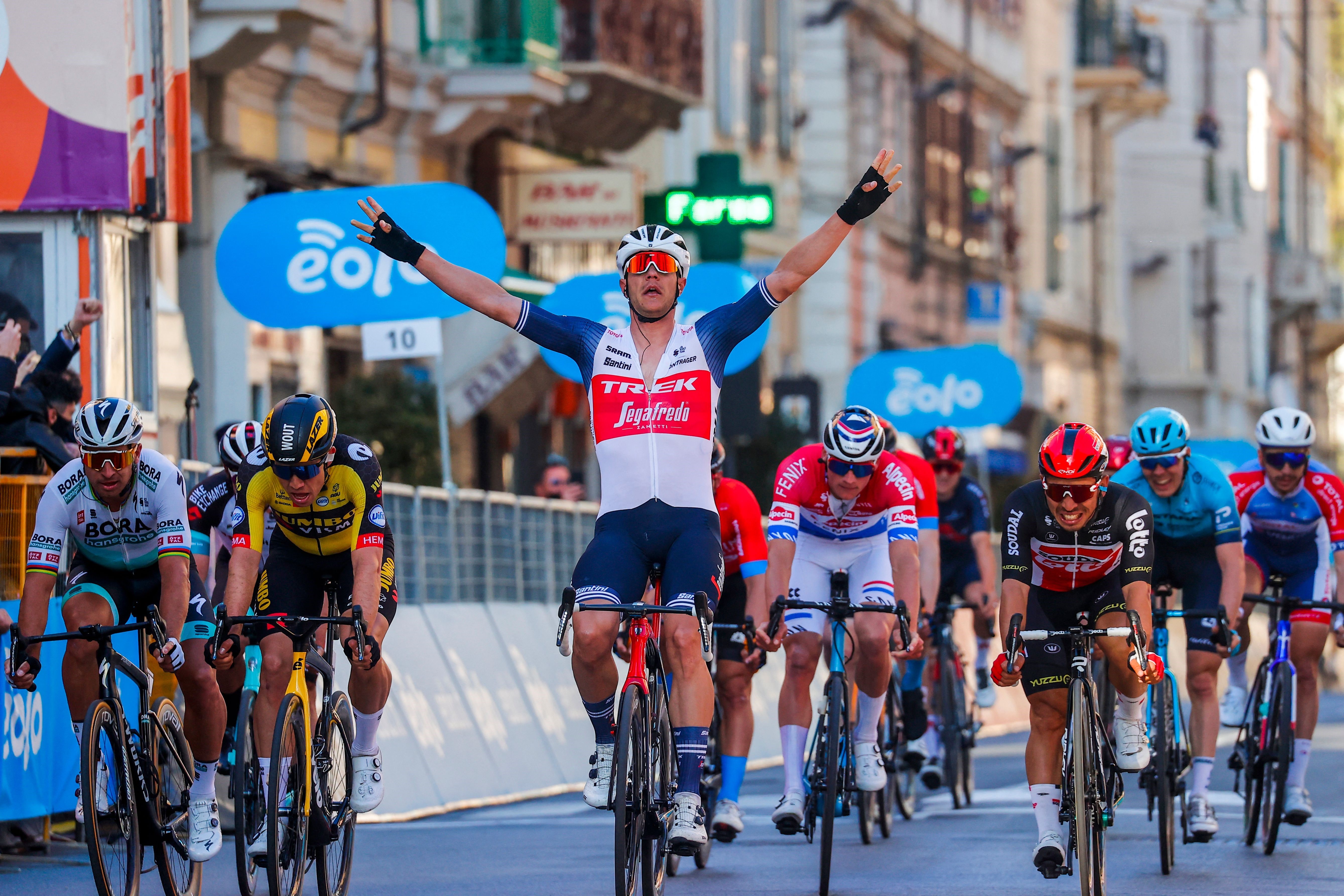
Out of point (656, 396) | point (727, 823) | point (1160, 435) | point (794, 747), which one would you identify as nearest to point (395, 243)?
point (656, 396)

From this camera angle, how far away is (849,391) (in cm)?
2391

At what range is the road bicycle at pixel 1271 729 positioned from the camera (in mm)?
11836

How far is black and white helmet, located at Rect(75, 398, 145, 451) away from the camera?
9406 millimetres

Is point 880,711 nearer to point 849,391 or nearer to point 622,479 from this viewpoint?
point 622,479

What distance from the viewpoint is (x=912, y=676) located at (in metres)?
14.4

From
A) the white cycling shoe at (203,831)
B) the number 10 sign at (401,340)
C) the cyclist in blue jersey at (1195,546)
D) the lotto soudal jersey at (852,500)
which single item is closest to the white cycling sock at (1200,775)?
the cyclist in blue jersey at (1195,546)

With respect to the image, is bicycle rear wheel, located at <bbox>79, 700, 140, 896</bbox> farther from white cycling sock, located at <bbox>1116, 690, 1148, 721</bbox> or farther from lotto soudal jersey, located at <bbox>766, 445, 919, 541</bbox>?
white cycling sock, located at <bbox>1116, 690, 1148, 721</bbox>

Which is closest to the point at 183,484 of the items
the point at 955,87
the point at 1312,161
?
the point at 955,87

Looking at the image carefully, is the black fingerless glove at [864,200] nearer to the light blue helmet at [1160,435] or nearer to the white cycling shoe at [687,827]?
the white cycling shoe at [687,827]

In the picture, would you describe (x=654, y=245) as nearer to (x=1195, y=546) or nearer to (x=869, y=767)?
(x=869, y=767)

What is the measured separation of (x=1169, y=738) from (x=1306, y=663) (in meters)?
1.28

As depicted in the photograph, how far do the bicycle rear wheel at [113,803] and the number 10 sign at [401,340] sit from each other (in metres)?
6.37

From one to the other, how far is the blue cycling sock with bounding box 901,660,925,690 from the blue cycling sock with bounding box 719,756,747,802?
357 cm

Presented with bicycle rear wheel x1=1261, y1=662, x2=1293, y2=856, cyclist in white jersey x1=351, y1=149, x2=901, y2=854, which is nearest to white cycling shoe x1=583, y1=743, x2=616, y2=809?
cyclist in white jersey x1=351, y1=149, x2=901, y2=854
